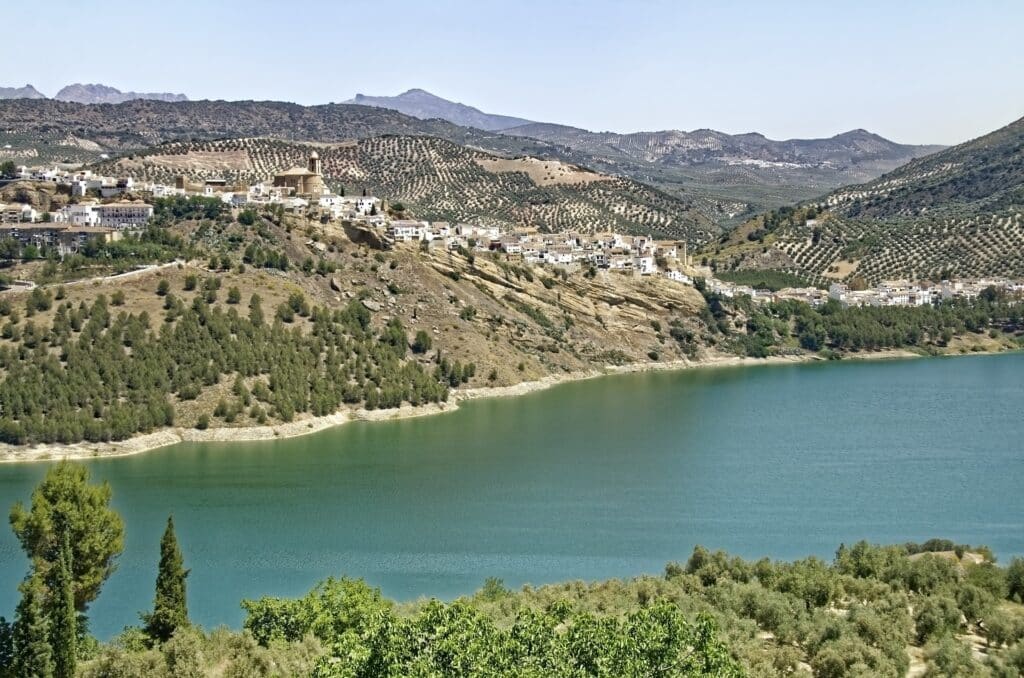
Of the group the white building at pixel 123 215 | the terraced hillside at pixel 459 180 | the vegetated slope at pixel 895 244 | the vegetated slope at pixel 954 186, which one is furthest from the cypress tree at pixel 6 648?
the vegetated slope at pixel 954 186

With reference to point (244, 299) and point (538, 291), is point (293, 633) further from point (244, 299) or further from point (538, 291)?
point (538, 291)

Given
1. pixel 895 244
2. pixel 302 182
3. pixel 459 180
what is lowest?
pixel 895 244

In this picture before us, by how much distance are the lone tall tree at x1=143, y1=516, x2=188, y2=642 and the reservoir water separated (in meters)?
2.64

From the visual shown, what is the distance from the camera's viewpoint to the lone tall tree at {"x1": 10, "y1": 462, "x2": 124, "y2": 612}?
838 inches

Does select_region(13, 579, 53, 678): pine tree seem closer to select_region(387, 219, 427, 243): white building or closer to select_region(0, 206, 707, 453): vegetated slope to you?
select_region(0, 206, 707, 453): vegetated slope

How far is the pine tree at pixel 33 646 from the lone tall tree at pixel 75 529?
13.5ft

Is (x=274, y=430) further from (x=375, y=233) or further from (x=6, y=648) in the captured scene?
(x=6, y=648)

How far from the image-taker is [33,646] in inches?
653

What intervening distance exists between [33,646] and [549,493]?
1777 cm

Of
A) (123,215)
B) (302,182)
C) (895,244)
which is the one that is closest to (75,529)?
(123,215)

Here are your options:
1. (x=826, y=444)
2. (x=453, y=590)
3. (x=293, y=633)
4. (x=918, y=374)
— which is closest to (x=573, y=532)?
(x=453, y=590)

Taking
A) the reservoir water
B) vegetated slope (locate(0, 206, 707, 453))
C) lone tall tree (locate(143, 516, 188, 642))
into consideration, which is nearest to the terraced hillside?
vegetated slope (locate(0, 206, 707, 453))

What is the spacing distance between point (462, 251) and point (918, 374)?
23.7 m

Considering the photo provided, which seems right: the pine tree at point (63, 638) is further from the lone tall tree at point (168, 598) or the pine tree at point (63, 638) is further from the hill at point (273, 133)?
the hill at point (273, 133)
